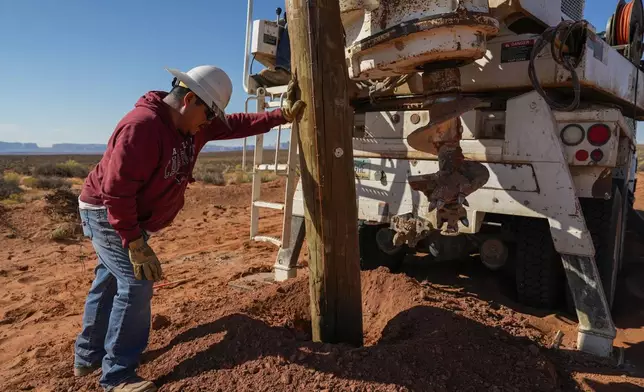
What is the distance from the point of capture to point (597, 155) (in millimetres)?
3549

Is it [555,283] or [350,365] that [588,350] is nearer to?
[555,283]

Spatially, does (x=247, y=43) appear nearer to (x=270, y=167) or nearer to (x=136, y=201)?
(x=270, y=167)

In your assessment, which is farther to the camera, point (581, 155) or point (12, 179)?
point (12, 179)

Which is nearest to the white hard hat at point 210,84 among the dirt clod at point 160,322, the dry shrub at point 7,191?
the dirt clod at point 160,322

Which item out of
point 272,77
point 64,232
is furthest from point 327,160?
point 64,232

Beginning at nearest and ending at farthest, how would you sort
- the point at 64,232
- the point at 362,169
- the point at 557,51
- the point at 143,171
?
1. the point at 143,171
2. the point at 557,51
3. the point at 362,169
4. the point at 64,232

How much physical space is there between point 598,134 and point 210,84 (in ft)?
9.15

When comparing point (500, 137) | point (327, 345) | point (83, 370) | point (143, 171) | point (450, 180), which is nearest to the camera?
point (143, 171)

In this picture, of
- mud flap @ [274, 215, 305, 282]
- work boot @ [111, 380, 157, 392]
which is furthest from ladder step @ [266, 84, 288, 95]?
work boot @ [111, 380, 157, 392]

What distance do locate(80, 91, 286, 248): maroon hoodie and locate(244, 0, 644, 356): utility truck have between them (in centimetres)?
140

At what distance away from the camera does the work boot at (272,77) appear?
17.5ft

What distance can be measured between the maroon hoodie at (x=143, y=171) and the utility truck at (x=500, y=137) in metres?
1.40

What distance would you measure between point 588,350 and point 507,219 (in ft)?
4.00

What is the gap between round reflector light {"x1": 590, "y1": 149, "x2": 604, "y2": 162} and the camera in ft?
11.6
